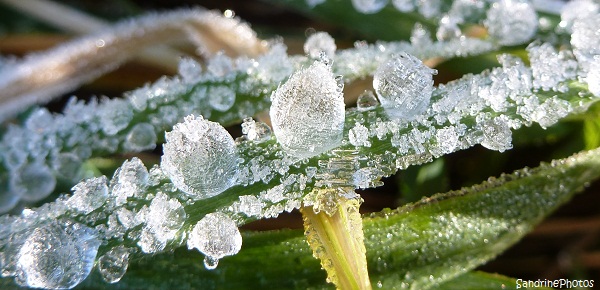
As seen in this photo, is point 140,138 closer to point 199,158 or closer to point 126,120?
point 126,120

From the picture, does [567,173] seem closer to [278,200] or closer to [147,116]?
[278,200]

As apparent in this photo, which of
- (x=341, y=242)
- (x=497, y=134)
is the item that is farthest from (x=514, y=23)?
(x=341, y=242)

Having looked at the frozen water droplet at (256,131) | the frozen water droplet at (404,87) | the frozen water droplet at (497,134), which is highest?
the frozen water droplet at (404,87)

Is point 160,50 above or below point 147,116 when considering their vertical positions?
above

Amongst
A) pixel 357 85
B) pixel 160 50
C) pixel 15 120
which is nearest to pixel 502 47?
pixel 357 85

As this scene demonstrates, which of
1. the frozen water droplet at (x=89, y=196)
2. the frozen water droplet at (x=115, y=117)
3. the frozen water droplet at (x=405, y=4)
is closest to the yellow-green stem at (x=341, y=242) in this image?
the frozen water droplet at (x=89, y=196)

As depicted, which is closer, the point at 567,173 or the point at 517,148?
the point at 567,173

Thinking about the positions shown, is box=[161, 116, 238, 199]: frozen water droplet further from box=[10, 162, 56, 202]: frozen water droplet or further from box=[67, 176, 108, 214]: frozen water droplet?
box=[10, 162, 56, 202]: frozen water droplet

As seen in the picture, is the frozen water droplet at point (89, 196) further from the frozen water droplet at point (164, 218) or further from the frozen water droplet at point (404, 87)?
the frozen water droplet at point (404, 87)
